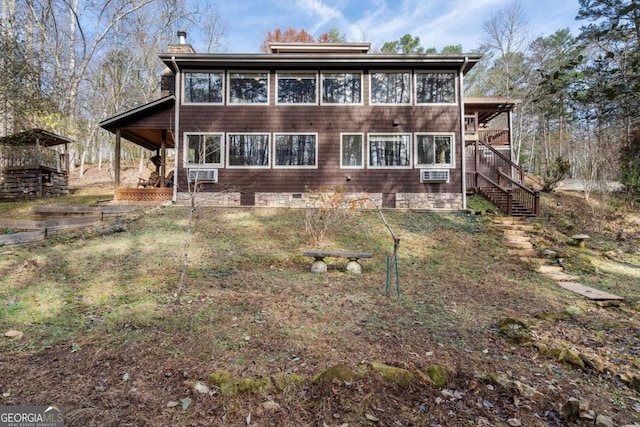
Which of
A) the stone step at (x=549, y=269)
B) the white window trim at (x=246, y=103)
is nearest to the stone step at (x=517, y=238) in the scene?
the stone step at (x=549, y=269)

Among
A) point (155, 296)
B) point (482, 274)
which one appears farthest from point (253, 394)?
point (482, 274)

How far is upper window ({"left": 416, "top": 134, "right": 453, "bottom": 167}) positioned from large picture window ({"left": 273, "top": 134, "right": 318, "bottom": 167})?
423 cm

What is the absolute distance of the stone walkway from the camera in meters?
5.82

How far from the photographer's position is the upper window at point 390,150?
1210 cm

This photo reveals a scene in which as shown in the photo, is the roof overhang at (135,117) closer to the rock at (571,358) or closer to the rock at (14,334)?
the rock at (14,334)

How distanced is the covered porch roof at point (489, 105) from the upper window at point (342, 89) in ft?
16.5

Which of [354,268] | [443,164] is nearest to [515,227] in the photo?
[443,164]

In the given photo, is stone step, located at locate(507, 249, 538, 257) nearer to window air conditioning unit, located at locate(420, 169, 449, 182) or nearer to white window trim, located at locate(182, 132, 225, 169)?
window air conditioning unit, located at locate(420, 169, 449, 182)

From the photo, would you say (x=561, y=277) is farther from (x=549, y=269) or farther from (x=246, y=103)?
(x=246, y=103)

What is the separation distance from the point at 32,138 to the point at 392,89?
15.2 meters

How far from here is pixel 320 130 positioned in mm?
12078

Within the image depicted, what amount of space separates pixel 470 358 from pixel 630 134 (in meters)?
22.1

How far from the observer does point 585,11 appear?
13812mm

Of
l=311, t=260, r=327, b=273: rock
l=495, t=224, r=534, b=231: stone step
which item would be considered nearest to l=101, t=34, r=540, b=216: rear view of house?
l=495, t=224, r=534, b=231: stone step
